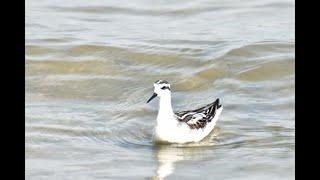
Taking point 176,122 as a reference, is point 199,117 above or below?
above

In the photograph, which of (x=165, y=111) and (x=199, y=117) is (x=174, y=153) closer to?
(x=165, y=111)

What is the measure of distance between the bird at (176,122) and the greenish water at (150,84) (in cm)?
14

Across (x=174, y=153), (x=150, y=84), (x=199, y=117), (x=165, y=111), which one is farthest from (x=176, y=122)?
(x=150, y=84)

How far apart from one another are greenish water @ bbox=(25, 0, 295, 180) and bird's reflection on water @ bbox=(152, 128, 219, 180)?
0.01 metres

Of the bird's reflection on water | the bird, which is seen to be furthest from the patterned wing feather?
the bird's reflection on water

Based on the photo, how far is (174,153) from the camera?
8906 mm

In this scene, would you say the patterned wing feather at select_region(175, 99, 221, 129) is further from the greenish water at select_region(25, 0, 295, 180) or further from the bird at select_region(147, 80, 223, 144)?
the greenish water at select_region(25, 0, 295, 180)

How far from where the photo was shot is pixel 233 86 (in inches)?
461

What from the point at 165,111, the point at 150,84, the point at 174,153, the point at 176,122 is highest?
the point at 150,84

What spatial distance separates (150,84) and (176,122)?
254 cm

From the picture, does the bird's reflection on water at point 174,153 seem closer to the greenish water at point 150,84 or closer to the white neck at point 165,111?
the greenish water at point 150,84

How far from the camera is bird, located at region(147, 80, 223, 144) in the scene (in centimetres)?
927
